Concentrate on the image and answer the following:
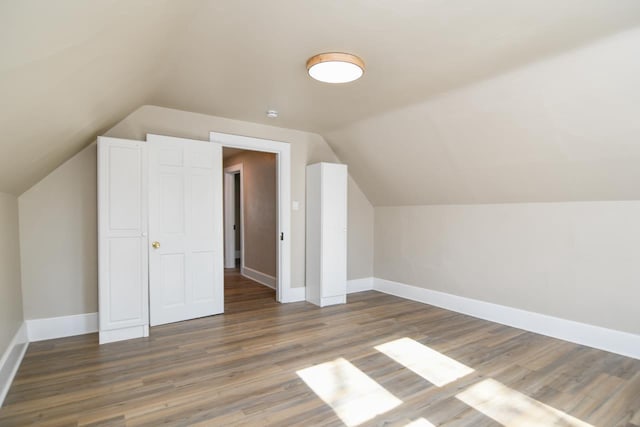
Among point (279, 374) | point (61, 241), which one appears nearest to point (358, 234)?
point (279, 374)

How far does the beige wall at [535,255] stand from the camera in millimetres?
2973

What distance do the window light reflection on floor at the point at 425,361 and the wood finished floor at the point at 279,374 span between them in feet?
0.24

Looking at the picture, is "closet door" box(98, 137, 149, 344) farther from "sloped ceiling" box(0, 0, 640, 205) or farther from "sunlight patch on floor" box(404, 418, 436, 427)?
"sunlight patch on floor" box(404, 418, 436, 427)

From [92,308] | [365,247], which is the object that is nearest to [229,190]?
[365,247]

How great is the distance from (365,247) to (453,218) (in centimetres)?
154

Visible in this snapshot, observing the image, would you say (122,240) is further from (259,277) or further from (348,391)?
(259,277)

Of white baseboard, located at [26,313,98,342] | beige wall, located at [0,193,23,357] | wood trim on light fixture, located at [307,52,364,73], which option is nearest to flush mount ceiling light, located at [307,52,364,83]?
wood trim on light fixture, located at [307,52,364,73]

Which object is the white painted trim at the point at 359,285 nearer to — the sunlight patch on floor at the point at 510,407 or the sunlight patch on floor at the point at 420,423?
the sunlight patch on floor at the point at 510,407

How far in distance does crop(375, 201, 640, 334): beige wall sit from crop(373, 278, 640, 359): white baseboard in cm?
6

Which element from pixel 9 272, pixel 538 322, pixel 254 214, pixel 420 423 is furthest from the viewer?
pixel 254 214

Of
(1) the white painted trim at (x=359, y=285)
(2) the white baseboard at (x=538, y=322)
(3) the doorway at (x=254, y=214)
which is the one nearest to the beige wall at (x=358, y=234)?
(1) the white painted trim at (x=359, y=285)

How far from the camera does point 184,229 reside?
12.5 feet

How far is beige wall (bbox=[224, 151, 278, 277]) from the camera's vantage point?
5.64 metres

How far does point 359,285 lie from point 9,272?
13.5 ft
